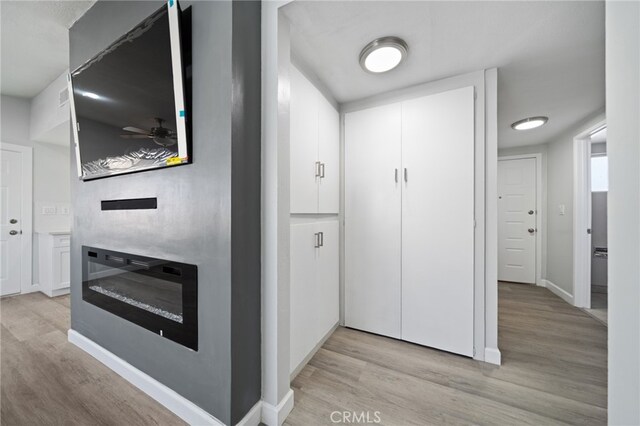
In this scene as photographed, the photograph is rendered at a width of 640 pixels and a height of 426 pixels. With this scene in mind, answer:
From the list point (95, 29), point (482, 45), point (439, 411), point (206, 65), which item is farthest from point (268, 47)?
point (439, 411)

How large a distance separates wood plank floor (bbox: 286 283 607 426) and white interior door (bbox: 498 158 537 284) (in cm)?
185

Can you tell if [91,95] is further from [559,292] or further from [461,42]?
[559,292]

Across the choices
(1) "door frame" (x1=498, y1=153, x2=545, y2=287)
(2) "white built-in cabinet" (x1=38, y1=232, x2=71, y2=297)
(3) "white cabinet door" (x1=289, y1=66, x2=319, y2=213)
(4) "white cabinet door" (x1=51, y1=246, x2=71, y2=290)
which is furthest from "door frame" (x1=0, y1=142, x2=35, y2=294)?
(1) "door frame" (x1=498, y1=153, x2=545, y2=287)

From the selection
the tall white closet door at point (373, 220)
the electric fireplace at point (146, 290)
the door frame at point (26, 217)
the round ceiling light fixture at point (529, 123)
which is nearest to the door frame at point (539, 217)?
the round ceiling light fixture at point (529, 123)

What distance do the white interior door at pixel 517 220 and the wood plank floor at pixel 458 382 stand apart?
72.9 inches

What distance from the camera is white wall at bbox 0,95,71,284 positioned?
304 centimetres

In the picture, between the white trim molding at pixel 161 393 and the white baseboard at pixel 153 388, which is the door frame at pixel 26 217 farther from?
the white trim molding at pixel 161 393

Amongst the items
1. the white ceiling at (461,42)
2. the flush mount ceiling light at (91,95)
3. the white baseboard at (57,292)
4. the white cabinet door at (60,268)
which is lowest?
the white baseboard at (57,292)

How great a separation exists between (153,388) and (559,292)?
15.8 feet

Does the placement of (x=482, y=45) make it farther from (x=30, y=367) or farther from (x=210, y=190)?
(x=30, y=367)

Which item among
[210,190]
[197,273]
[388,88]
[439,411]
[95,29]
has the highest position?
[95,29]

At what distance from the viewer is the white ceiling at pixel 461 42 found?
1303 millimetres

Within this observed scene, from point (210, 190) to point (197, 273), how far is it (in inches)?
17.1

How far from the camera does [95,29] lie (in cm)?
173
